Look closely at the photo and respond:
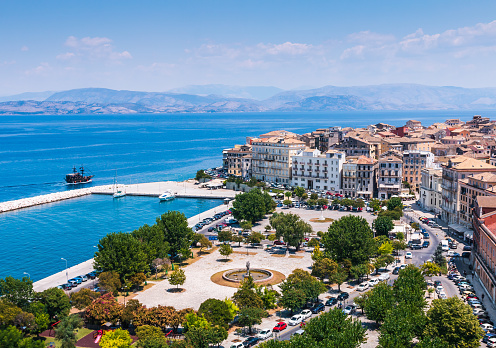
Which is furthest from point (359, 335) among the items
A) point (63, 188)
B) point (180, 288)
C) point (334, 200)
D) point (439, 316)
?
point (63, 188)

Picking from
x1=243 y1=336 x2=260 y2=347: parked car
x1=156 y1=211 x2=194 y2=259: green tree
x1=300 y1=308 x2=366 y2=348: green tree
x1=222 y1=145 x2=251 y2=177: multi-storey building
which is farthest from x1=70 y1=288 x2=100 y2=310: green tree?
x1=222 y1=145 x2=251 y2=177: multi-storey building

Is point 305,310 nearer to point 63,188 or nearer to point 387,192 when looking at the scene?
point 387,192

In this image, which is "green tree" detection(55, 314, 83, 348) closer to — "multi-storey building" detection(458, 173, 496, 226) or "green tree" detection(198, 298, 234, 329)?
"green tree" detection(198, 298, 234, 329)

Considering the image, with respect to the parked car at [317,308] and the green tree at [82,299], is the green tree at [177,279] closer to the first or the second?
the green tree at [82,299]

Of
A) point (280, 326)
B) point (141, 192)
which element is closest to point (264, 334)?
point (280, 326)

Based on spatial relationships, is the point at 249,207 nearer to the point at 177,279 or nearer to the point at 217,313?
the point at 177,279

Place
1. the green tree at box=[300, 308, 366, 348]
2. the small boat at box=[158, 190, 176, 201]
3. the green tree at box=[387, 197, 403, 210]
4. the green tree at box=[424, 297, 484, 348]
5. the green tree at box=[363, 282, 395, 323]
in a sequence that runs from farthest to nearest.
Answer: the small boat at box=[158, 190, 176, 201], the green tree at box=[387, 197, 403, 210], the green tree at box=[363, 282, 395, 323], the green tree at box=[424, 297, 484, 348], the green tree at box=[300, 308, 366, 348]
